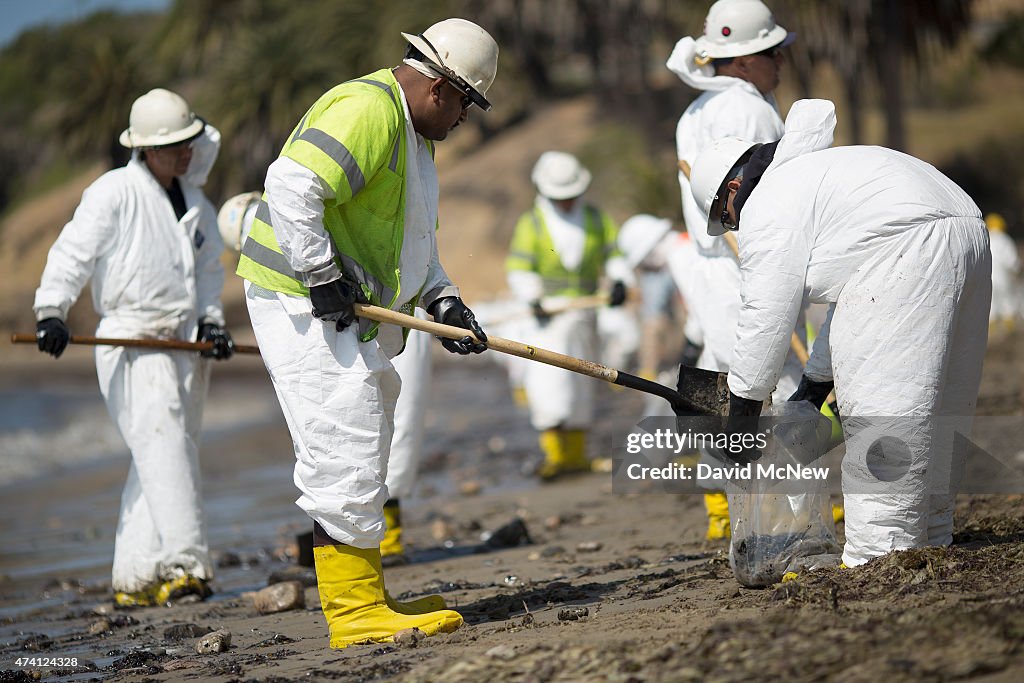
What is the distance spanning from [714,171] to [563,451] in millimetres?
5036

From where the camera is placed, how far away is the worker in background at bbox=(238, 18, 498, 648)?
4.17 metres

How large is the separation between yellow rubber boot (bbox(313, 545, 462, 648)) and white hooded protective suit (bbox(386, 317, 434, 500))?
6.42 ft

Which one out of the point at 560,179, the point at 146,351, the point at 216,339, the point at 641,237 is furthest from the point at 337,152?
the point at 641,237

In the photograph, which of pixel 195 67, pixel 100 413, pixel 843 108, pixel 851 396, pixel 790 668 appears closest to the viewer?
pixel 790 668

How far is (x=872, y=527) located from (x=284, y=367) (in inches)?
78.5

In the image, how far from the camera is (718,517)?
231 inches

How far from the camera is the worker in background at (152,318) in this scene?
5.89 meters

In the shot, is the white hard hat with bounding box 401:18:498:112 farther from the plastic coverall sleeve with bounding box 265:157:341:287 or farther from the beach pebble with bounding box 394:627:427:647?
the beach pebble with bounding box 394:627:427:647

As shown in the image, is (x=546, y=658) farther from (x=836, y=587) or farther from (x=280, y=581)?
(x=280, y=581)

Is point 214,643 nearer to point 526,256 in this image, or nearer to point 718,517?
point 718,517

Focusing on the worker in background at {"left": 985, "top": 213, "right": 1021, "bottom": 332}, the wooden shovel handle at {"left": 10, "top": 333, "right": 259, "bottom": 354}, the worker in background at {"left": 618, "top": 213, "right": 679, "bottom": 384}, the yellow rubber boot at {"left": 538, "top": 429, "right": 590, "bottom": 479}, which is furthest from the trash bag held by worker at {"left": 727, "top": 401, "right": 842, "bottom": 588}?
the worker in background at {"left": 985, "top": 213, "right": 1021, "bottom": 332}

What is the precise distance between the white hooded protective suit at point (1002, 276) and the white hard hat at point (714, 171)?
38.9 ft

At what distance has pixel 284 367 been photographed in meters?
4.33

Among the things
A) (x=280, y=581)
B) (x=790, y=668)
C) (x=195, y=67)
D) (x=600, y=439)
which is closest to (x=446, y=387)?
(x=600, y=439)
